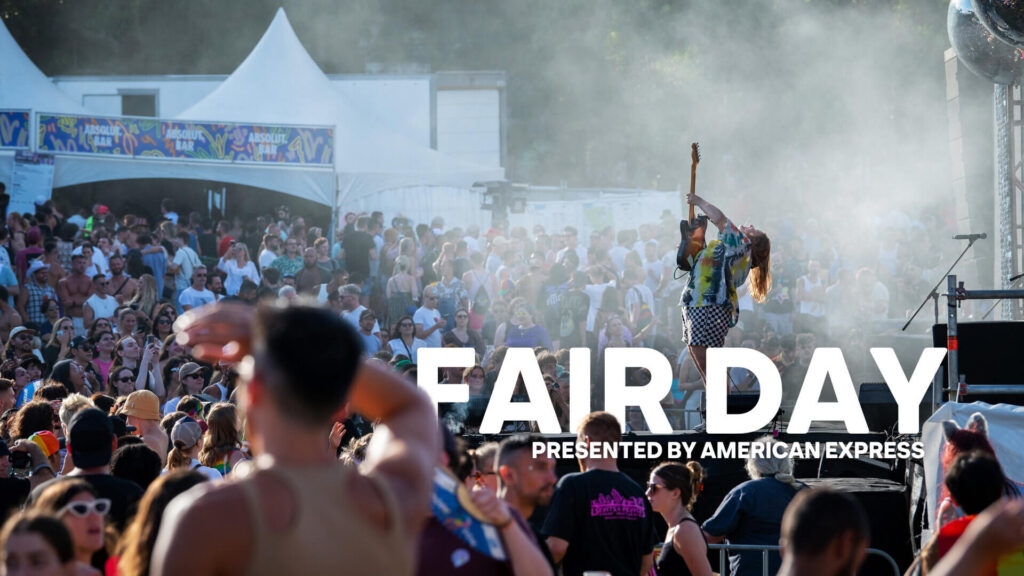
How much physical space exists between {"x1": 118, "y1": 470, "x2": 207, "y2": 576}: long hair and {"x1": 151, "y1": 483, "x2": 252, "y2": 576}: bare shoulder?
1197mm

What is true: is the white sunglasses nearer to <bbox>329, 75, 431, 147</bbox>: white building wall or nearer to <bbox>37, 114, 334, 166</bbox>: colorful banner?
<bbox>37, 114, 334, 166</bbox>: colorful banner

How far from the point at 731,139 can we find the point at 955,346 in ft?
72.2

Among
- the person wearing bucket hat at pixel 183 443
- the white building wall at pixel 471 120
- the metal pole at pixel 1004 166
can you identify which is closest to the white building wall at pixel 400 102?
the white building wall at pixel 471 120

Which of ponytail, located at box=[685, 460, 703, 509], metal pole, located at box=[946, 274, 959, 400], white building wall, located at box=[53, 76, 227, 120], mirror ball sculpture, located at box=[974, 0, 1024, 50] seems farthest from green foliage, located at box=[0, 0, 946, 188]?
ponytail, located at box=[685, 460, 703, 509]

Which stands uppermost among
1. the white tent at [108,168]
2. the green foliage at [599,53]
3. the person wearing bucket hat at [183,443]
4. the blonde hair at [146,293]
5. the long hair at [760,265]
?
the green foliage at [599,53]

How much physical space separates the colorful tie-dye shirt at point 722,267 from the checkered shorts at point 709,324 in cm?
6

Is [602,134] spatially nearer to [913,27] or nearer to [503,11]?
[503,11]

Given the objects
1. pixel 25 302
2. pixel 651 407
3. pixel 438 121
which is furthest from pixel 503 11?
pixel 651 407

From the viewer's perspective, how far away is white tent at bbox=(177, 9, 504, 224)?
20.1 meters

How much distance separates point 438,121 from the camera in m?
30.6

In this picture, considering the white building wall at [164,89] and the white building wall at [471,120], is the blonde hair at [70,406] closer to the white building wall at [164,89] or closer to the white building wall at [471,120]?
the white building wall at [164,89]

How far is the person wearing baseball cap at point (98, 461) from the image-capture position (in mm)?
4340

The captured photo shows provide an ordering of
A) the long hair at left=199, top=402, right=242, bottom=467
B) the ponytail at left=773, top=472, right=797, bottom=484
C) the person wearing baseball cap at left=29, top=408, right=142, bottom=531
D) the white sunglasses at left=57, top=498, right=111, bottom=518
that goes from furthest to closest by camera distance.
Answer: the ponytail at left=773, top=472, right=797, bottom=484 → the long hair at left=199, top=402, right=242, bottom=467 → the person wearing baseball cap at left=29, top=408, right=142, bottom=531 → the white sunglasses at left=57, top=498, right=111, bottom=518

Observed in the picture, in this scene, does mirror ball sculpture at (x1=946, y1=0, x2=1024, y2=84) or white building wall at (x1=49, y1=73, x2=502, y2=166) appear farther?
white building wall at (x1=49, y1=73, x2=502, y2=166)
